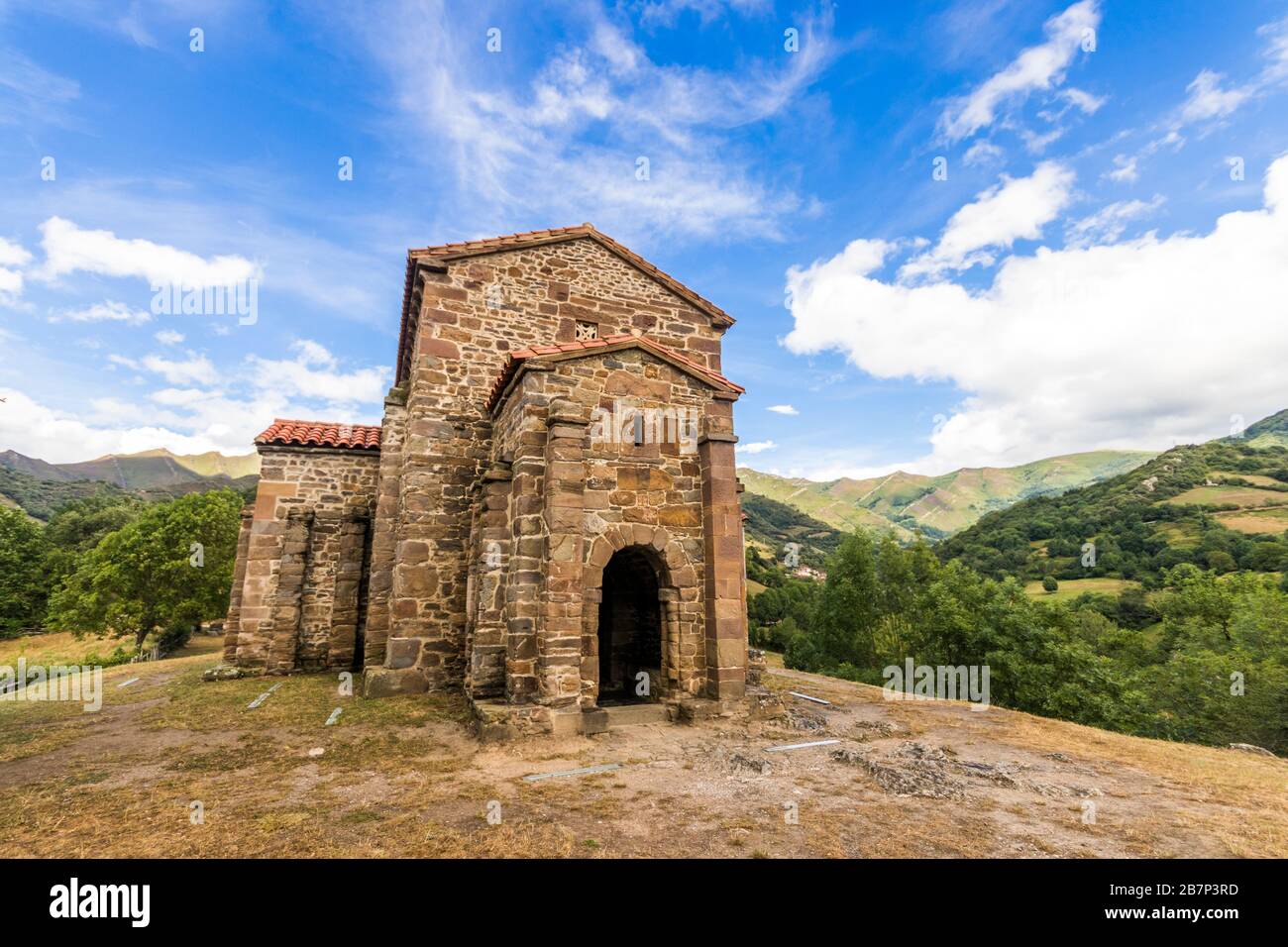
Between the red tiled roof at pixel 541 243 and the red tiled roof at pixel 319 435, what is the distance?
3.46 meters

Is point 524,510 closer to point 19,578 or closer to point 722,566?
point 722,566

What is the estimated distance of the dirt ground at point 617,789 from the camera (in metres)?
5.02

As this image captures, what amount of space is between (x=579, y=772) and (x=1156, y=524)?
9664 centimetres

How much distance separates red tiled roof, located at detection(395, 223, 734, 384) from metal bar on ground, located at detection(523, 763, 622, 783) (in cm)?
1172

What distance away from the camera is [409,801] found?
6012 mm

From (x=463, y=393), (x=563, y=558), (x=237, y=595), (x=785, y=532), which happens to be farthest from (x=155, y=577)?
(x=785, y=532)

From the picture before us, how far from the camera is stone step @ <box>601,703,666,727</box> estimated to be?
9.48 metres

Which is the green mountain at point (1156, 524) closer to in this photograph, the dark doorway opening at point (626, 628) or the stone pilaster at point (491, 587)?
the dark doorway opening at point (626, 628)

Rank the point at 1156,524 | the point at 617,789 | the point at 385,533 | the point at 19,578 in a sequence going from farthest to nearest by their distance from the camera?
the point at 1156,524 → the point at 19,578 → the point at 385,533 → the point at 617,789

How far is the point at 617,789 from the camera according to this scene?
6.46 meters

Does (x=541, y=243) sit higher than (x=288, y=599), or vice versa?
(x=541, y=243)

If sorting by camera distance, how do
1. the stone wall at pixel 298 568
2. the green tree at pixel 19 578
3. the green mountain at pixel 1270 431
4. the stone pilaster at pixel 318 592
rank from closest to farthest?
the stone wall at pixel 298 568, the stone pilaster at pixel 318 592, the green tree at pixel 19 578, the green mountain at pixel 1270 431

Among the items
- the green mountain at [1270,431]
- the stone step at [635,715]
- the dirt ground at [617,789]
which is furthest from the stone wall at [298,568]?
the green mountain at [1270,431]

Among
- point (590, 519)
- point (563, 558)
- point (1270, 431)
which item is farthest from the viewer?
point (1270, 431)
